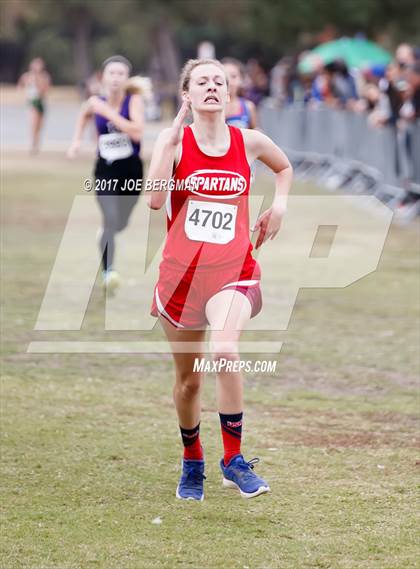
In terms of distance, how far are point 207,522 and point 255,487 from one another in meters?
0.35

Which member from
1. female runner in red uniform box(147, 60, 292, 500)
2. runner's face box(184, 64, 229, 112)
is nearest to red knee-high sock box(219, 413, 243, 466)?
female runner in red uniform box(147, 60, 292, 500)

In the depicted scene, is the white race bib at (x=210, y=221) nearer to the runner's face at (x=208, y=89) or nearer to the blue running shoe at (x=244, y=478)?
the runner's face at (x=208, y=89)

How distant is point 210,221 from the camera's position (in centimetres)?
587

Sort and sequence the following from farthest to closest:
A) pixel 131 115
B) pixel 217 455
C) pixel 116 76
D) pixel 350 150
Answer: pixel 350 150 → pixel 131 115 → pixel 116 76 → pixel 217 455

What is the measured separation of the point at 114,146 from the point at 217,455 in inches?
206

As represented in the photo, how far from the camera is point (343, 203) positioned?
21.0m

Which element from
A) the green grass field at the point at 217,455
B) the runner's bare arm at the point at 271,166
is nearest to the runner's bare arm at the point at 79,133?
the green grass field at the point at 217,455

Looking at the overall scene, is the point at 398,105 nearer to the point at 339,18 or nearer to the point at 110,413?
the point at 110,413

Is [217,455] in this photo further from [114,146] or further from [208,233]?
[114,146]

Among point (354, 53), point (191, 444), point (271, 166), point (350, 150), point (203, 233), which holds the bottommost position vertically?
point (354, 53)

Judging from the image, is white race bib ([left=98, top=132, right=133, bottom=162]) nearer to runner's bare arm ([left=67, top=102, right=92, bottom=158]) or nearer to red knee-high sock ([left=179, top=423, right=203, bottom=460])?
runner's bare arm ([left=67, top=102, right=92, bottom=158])

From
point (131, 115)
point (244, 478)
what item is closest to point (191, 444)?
point (244, 478)

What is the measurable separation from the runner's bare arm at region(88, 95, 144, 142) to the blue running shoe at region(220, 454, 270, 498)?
5.54 m

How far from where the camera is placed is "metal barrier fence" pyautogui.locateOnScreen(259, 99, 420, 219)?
58.6 feet
